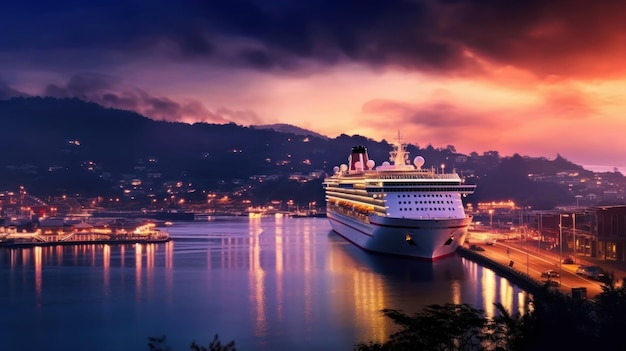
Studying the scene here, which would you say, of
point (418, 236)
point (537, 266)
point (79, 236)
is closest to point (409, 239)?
point (418, 236)

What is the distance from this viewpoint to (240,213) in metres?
86.4

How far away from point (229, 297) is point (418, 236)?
7.19 meters

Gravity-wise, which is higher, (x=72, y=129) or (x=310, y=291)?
(x=72, y=129)

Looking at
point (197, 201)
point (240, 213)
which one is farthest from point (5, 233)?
point (197, 201)

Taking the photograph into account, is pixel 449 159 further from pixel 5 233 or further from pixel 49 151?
pixel 5 233

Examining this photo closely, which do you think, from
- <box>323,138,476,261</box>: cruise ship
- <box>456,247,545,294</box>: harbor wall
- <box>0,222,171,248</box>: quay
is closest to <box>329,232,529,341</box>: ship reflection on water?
<box>456,247,545,294</box>: harbor wall

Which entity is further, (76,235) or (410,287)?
(76,235)

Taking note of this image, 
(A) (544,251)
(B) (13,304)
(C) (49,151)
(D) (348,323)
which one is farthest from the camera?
(C) (49,151)

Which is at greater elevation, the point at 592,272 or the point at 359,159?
the point at 359,159

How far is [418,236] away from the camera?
22797mm

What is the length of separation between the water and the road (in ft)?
3.58

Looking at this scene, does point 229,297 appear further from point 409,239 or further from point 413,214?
point 413,214

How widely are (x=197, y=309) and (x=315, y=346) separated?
16.1ft

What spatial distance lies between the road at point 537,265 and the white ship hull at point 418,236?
208 centimetres
